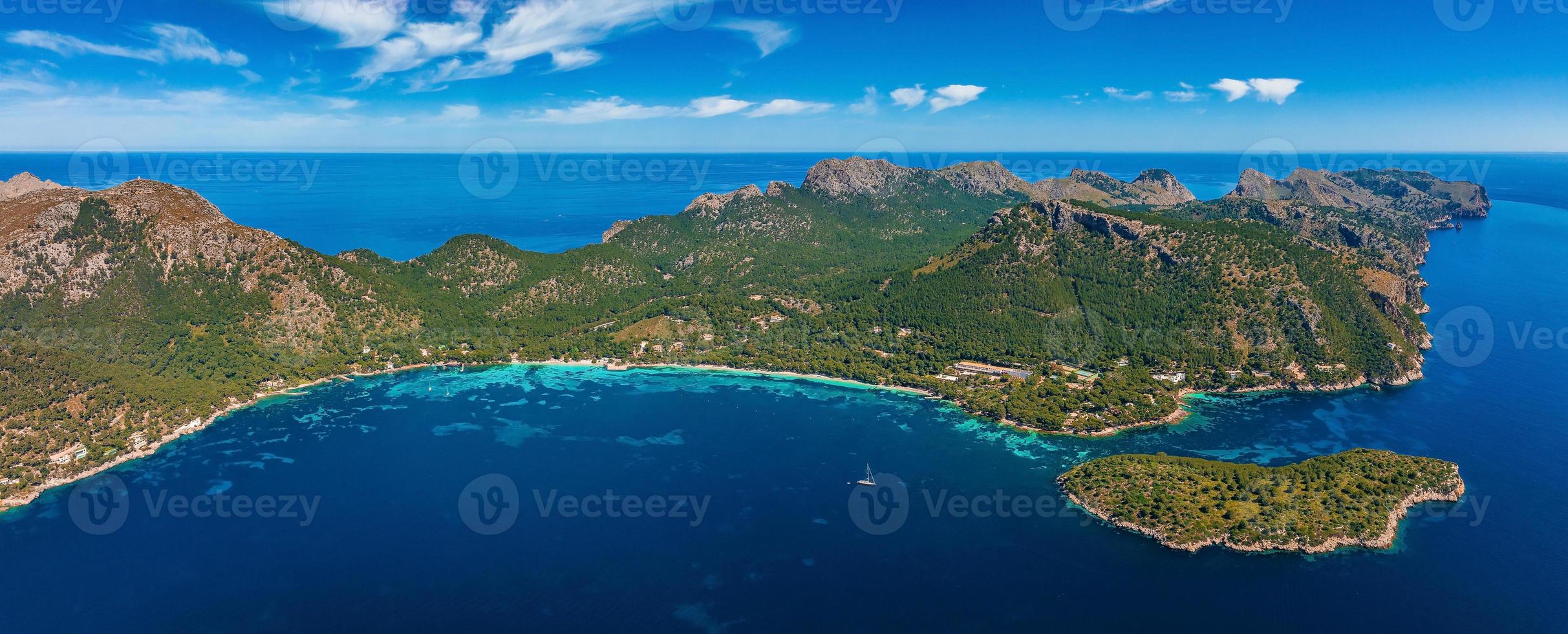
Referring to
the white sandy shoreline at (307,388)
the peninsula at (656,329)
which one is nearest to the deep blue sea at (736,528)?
the white sandy shoreline at (307,388)

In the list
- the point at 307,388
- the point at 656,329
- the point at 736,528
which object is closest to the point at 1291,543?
the point at 736,528

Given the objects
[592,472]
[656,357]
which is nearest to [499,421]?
[592,472]

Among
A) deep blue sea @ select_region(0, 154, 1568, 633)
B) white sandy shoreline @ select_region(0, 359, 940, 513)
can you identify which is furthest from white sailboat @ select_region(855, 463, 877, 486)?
white sandy shoreline @ select_region(0, 359, 940, 513)

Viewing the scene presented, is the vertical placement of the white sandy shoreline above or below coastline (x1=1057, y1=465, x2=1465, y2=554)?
above

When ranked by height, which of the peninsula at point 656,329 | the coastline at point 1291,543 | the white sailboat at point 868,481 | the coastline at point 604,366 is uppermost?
the peninsula at point 656,329

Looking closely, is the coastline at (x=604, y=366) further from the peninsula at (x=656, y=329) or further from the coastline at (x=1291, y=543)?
the coastline at (x=1291, y=543)

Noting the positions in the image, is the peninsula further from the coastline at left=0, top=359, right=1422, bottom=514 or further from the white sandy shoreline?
the white sandy shoreline

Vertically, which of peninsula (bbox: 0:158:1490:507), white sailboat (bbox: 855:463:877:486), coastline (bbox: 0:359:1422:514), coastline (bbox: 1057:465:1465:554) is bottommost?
coastline (bbox: 1057:465:1465:554)
